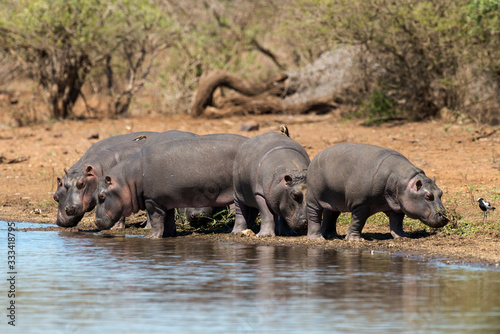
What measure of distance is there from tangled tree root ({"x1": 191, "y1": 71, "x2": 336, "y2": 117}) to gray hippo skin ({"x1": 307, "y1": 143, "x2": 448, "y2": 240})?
1091 centimetres

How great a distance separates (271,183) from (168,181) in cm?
138

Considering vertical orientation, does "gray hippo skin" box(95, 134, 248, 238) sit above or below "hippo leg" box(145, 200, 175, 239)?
above

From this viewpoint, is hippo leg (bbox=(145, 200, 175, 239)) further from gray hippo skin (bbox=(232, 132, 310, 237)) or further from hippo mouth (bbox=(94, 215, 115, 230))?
gray hippo skin (bbox=(232, 132, 310, 237))

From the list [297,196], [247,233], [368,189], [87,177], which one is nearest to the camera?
[368,189]

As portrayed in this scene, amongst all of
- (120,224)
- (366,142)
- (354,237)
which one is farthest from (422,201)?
(366,142)

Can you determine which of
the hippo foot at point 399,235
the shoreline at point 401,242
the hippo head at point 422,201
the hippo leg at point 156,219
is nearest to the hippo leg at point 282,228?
the shoreline at point 401,242

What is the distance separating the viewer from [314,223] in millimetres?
8875

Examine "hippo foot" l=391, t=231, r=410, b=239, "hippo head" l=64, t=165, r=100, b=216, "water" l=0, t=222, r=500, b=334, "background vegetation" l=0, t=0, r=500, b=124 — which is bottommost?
"water" l=0, t=222, r=500, b=334

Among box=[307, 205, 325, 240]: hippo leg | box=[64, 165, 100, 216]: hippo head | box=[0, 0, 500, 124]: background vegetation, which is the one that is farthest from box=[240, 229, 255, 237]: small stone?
box=[0, 0, 500, 124]: background vegetation

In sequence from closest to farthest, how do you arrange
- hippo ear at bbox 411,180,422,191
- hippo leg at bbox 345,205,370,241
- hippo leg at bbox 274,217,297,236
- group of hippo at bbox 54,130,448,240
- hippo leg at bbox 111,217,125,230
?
hippo ear at bbox 411,180,422,191 → group of hippo at bbox 54,130,448,240 → hippo leg at bbox 345,205,370,241 → hippo leg at bbox 274,217,297,236 → hippo leg at bbox 111,217,125,230

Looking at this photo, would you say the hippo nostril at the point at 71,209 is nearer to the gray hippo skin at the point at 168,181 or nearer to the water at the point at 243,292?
the gray hippo skin at the point at 168,181

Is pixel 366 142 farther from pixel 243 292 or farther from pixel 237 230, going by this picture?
pixel 243 292

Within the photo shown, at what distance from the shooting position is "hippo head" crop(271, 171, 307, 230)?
8836 mm

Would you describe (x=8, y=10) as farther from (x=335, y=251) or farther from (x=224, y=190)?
(x=335, y=251)
